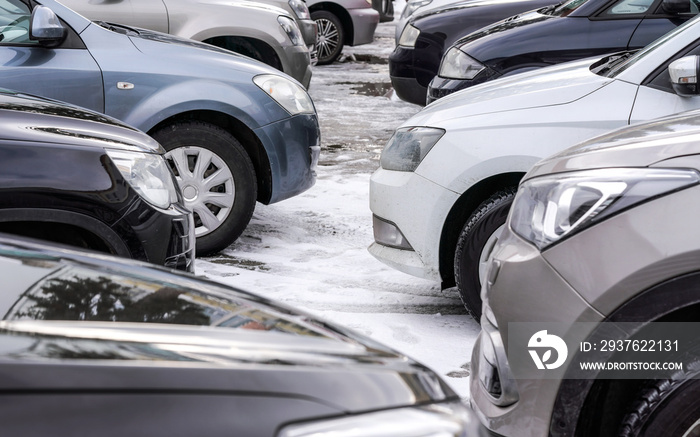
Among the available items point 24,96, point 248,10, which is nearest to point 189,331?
point 24,96

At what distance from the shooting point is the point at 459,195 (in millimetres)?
4301

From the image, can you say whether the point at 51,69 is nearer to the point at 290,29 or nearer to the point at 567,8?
the point at 567,8

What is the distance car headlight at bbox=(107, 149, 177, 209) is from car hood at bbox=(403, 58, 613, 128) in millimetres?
1206

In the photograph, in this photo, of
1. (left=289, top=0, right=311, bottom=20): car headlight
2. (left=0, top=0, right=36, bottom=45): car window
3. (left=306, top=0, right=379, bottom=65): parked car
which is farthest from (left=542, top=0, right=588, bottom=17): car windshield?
(left=306, top=0, right=379, bottom=65): parked car

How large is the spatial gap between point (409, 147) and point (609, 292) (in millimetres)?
2177

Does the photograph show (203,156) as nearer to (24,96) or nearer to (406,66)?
(24,96)

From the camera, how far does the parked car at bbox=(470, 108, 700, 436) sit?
238cm

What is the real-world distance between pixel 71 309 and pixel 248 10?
7.02 metres

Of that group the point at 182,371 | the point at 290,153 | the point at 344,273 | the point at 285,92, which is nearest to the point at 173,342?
the point at 182,371

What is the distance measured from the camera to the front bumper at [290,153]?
5723mm

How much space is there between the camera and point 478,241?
4242 mm

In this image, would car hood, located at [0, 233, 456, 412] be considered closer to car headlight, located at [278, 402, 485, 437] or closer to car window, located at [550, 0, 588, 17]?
car headlight, located at [278, 402, 485, 437]

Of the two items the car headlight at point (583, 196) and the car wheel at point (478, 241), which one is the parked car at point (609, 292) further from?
the car wheel at point (478, 241)

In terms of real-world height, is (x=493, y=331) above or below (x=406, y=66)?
above
